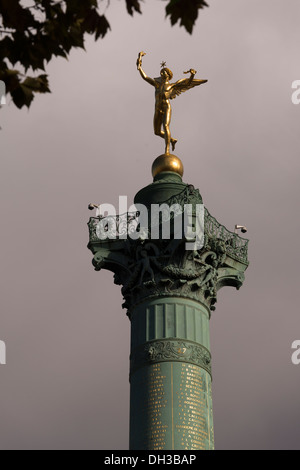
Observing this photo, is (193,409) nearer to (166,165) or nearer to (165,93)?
(166,165)

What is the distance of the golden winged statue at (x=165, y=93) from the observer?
39.3m

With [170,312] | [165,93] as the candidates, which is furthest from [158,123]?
[170,312]

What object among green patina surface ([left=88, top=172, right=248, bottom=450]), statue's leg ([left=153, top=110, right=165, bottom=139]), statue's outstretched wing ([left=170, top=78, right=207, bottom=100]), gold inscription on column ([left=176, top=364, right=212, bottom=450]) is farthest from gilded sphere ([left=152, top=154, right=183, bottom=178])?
gold inscription on column ([left=176, top=364, right=212, bottom=450])

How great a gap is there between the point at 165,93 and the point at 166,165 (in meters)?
3.45

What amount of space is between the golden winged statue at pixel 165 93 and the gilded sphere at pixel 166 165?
33.1 inches

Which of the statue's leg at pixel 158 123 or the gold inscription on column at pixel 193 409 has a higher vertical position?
the statue's leg at pixel 158 123

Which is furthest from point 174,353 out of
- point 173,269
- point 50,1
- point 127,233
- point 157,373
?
point 50,1

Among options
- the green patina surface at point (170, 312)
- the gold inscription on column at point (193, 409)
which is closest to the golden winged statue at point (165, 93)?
the green patina surface at point (170, 312)

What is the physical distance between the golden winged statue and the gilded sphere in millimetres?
841

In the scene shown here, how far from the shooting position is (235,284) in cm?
3647

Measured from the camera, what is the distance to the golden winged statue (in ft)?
129

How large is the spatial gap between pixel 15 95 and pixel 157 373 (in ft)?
69.1

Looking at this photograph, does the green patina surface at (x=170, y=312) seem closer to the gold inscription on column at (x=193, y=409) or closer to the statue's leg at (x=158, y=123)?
the gold inscription on column at (x=193, y=409)

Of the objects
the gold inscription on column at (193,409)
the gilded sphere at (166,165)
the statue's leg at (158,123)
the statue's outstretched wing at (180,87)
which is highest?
the statue's outstretched wing at (180,87)
